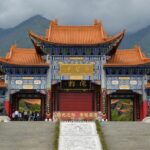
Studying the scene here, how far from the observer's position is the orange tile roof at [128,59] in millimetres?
41125

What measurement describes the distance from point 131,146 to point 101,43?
61.2 feet

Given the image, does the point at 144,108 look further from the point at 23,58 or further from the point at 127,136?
the point at 127,136

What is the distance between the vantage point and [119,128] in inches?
1166

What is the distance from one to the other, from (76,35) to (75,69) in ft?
14.4

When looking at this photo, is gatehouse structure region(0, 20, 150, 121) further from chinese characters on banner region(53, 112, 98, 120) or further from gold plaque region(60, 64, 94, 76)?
chinese characters on banner region(53, 112, 98, 120)

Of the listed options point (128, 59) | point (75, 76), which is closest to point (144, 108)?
point (128, 59)

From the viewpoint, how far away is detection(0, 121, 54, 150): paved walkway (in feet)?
77.9

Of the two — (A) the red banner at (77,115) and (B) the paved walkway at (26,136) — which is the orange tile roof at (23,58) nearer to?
(A) the red banner at (77,115)

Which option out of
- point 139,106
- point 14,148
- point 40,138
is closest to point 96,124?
point 40,138

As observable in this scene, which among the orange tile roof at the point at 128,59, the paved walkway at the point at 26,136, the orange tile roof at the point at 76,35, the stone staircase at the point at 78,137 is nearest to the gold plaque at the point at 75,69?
the orange tile roof at the point at 128,59

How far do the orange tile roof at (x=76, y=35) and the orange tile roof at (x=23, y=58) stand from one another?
241 cm

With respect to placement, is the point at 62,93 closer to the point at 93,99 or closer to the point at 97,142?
the point at 93,99

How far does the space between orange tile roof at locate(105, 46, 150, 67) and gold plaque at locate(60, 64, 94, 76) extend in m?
1.66

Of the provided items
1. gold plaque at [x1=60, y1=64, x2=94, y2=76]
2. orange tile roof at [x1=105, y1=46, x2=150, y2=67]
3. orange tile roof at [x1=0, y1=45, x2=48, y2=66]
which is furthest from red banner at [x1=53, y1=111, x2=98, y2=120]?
orange tile roof at [x1=0, y1=45, x2=48, y2=66]
